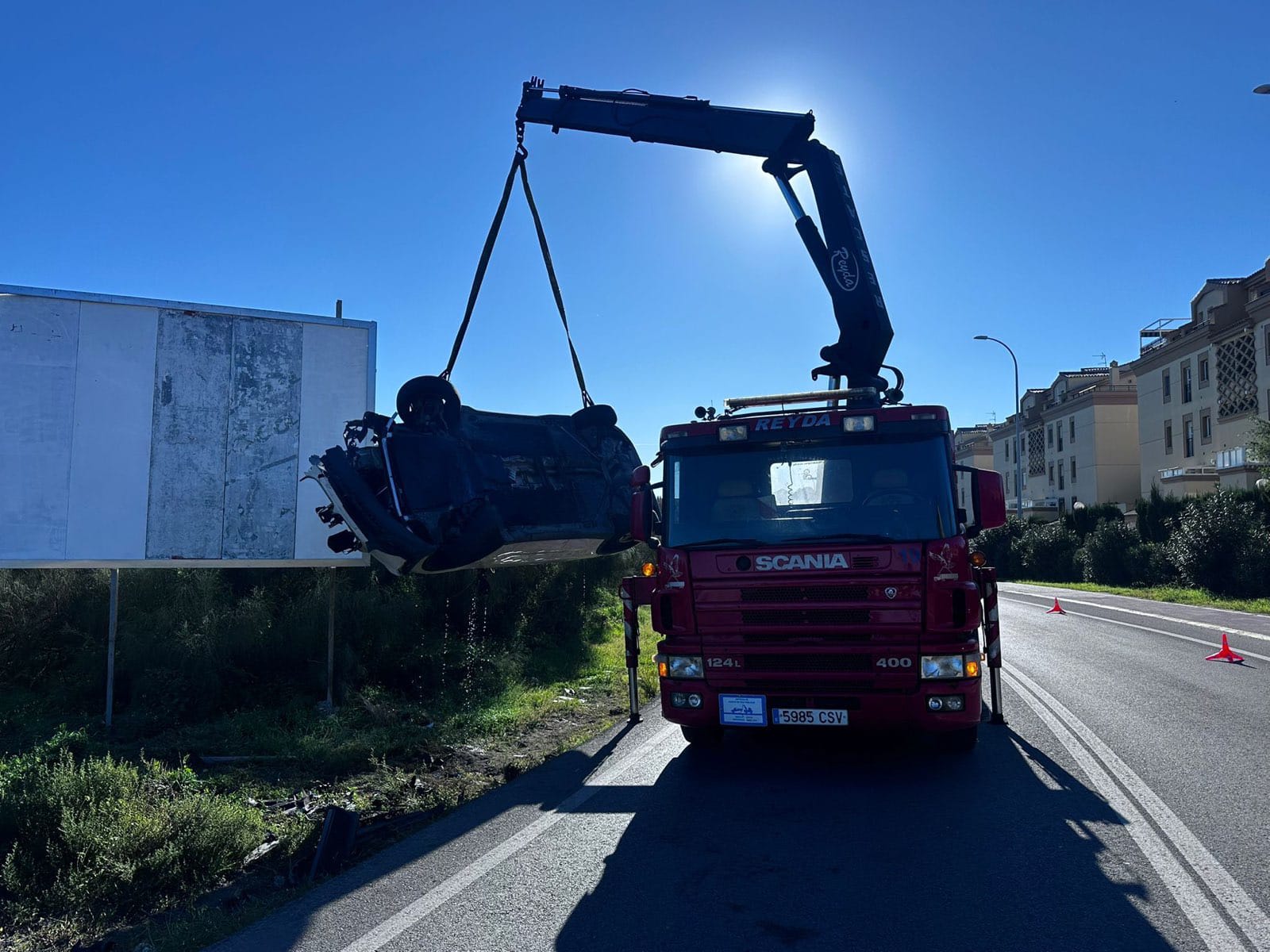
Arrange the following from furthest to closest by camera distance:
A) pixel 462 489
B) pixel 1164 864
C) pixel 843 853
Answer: pixel 462 489
pixel 843 853
pixel 1164 864

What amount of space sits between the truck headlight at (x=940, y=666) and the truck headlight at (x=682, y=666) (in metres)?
1.53

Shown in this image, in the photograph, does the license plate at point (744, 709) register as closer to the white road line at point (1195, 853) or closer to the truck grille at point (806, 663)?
the truck grille at point (806, 663)

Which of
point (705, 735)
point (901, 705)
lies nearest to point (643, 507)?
point (705, 735)

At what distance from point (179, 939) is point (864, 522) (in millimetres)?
4779

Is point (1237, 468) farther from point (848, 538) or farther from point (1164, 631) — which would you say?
point (848, 538)

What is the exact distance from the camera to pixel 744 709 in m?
6.79

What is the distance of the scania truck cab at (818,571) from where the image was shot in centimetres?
653

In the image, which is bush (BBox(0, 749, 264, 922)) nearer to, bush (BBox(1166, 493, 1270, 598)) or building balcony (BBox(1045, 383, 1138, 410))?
bush (BBox(1166, 493, 1270, 598))

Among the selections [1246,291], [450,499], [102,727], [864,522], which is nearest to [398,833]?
[450,499]

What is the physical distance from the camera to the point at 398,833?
576 centimetres

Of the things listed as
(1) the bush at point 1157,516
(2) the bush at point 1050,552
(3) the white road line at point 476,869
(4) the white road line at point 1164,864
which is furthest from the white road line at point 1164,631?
(2) the bush at point 1050,552

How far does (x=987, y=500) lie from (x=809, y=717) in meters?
2.19

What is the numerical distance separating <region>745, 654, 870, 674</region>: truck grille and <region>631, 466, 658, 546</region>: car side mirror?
128 centimetres

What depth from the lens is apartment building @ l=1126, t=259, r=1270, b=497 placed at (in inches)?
1528
